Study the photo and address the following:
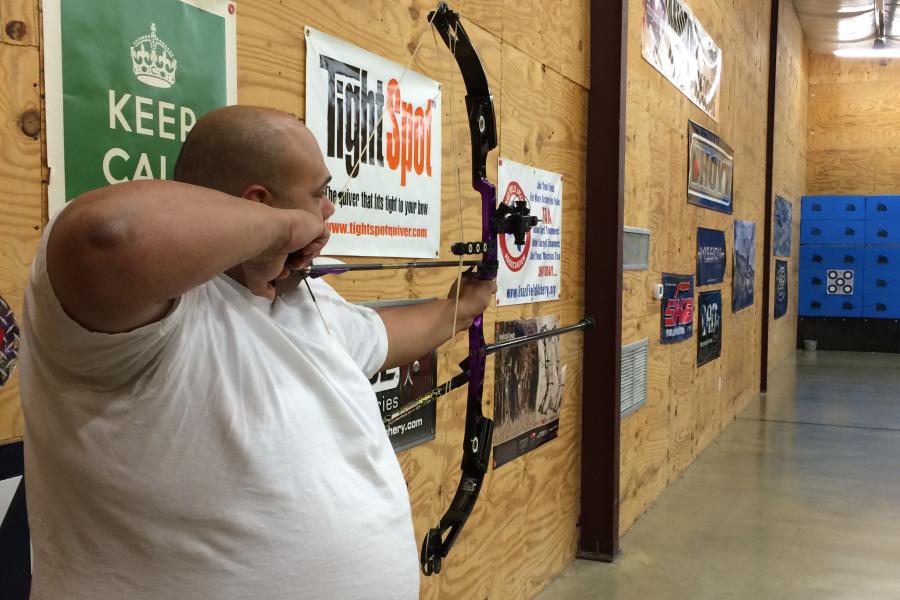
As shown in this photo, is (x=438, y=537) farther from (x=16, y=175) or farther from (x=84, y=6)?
(x=84, y=6)

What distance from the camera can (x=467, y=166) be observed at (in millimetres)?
2303

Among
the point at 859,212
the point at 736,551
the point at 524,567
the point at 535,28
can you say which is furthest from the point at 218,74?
the point at 859,212

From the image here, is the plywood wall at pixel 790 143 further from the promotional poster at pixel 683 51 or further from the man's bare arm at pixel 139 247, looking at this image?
the man's bare arm at pixel 139 247

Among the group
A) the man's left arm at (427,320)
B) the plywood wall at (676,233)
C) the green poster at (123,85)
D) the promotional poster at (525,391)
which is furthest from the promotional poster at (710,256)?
the green poster at (123,85)

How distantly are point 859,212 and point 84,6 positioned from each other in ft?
34.4

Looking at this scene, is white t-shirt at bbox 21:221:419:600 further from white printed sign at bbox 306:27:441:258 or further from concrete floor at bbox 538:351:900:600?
concrete floor at bbox 538:351:900:600

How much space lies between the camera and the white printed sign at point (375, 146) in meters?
1.77

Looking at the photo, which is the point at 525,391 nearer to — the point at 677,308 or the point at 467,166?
the point at 467,166

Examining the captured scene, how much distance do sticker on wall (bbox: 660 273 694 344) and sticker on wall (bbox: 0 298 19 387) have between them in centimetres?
334

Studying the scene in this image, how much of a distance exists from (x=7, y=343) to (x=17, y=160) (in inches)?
10.1

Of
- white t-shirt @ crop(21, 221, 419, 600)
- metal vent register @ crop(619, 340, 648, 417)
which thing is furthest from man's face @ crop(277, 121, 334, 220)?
metal vent register @ crop(619, 340, 648, 417)

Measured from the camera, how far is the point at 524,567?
2.80 m

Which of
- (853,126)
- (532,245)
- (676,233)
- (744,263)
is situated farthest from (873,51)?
(532,245)

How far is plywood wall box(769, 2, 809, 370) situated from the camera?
829 cm
